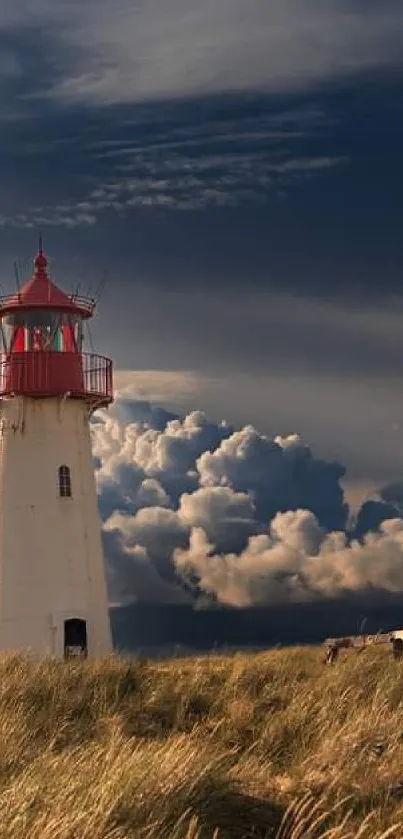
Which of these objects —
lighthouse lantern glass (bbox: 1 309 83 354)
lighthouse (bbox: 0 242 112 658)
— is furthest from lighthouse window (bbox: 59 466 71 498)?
lighthouse lantern glass (bbox: 1 309 83 354)

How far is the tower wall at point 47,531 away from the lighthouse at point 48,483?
2 cm

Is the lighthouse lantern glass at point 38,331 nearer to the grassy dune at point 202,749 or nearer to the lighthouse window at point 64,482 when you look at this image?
the lighthouse window at point 64,482

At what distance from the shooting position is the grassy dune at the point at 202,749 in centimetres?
868

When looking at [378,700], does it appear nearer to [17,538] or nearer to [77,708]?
[77,708]

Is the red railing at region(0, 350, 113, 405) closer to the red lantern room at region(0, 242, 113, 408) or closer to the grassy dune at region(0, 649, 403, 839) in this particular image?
the red lantern room at region(0, 242, 113, 408)

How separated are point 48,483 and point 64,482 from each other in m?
0.40

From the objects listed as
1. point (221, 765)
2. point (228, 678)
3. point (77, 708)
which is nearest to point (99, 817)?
point (221, 765)

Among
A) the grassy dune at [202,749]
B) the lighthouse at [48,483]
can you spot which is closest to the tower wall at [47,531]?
the lighthouse at [48,483]

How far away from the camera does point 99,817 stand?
8164 mm

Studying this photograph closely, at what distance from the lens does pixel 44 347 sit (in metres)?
32.1

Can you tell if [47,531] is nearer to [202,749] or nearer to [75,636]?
[75,636]

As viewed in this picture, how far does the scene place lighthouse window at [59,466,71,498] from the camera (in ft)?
103

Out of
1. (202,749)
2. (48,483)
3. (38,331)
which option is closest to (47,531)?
(48,483)

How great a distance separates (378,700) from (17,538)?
17.2m
